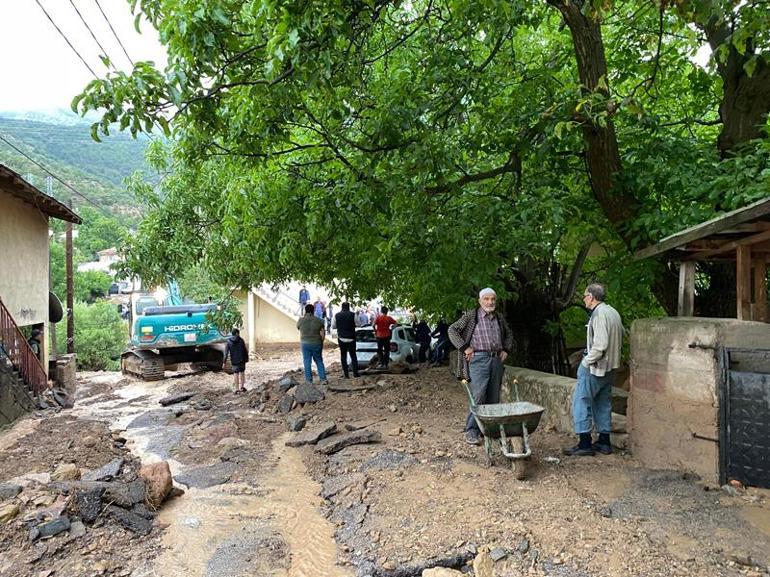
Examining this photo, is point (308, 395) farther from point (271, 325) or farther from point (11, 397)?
point (271, 325)

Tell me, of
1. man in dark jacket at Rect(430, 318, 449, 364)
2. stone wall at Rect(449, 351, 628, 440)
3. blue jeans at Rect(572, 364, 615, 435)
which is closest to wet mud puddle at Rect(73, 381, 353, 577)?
blue jeans at Rect(572, 364, 615, 435)

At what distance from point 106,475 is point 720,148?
26.2 feet

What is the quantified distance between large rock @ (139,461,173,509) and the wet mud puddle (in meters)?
0.13

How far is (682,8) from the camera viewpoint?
4.70 m

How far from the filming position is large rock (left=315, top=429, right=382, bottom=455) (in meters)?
7.45

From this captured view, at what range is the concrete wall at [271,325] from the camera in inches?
1076

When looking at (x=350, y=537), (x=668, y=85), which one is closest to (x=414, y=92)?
(x=668, y=85)

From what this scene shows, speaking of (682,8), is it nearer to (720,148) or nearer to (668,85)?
(720,148)

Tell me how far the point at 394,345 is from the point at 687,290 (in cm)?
1145

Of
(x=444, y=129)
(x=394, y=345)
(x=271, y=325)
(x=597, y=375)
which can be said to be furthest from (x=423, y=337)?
(x=597, y=375)

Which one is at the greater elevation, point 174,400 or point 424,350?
point 424,350

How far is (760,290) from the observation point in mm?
5254

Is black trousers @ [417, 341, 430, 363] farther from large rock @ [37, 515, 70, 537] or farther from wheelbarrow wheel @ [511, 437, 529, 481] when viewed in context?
large rock @ [37, 515, 70, 537]

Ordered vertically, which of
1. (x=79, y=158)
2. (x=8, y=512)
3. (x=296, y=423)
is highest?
(x=79, y=158)
